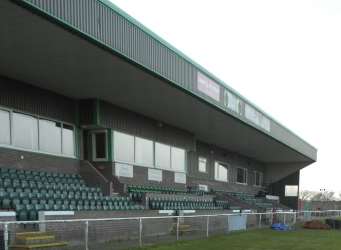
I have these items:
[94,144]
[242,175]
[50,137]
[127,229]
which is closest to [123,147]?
[94,144]

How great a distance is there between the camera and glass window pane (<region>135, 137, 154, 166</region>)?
25.5 metres

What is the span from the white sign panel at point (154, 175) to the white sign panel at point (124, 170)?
2.12 m

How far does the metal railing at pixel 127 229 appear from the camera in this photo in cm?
1269

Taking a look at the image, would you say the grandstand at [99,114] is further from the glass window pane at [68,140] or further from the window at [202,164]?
the window at [202,164]

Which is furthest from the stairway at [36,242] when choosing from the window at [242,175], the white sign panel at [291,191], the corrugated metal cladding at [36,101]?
the white sign panel at [291,191]

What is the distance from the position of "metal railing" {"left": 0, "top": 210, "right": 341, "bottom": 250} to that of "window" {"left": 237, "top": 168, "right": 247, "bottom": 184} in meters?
19.8

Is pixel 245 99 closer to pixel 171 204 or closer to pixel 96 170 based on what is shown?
pixel 171 204

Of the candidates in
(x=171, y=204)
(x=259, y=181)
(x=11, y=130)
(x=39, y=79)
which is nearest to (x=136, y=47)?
(x=39, y=79)

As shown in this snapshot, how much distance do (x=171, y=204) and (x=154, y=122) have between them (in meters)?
5.59

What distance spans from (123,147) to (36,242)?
12.0 meters

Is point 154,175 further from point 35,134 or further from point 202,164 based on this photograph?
point 202,164

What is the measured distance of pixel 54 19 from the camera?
41.4 ft

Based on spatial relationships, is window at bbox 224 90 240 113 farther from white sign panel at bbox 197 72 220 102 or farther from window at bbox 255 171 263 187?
window at bbox 255 171 263 187

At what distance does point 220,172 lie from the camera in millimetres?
40844
